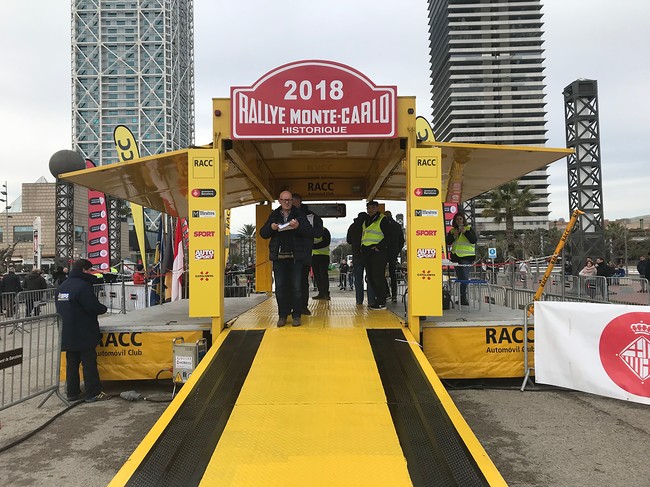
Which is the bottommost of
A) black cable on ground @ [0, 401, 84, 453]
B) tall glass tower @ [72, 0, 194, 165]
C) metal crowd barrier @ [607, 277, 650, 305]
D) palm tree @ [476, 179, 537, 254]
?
black cable on ground @ [0, 401, 84, 453]

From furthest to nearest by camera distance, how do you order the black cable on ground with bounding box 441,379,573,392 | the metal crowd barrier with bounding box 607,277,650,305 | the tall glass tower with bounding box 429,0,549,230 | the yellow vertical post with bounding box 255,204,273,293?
the tall glass tower with bounding box 429,0,549,230, the metal crowd barrier with bounding box 607,277,650,305, the yellow vertical post with bounding box 255,204,273,293, the black cable on ground with bounding box 441,379,573,392

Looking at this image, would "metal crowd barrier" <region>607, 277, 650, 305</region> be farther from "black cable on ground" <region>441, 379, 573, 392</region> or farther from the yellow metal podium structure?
"black cable on ground" <region>441, 379, 573, 392</region>

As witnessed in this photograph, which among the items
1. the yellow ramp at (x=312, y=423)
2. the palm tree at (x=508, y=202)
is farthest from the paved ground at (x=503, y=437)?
the palm tree at (x=508, y=202)

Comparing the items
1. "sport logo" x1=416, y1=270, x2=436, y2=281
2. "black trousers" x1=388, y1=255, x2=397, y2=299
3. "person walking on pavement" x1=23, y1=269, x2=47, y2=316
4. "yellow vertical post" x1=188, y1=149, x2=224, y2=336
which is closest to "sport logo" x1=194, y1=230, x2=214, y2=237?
"yellow vertical post" x1=188, y1=149, x2=224, y2=336

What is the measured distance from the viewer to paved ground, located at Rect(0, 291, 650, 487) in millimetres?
3402

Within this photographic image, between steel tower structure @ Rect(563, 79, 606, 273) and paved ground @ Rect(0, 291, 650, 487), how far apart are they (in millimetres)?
22127

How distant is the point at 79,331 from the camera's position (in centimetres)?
523

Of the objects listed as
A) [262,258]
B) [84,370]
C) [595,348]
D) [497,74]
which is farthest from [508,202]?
[497,74]

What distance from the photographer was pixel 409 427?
11.0ft

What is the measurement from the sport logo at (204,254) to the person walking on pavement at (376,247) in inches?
100.0

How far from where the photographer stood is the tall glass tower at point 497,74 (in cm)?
12000

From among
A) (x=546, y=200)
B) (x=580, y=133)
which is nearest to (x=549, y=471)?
(x=580, y=133)

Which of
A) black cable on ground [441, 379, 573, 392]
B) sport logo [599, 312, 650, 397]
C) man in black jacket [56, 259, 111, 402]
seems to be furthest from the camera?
black cable on ground [441, 379, 573, 392]

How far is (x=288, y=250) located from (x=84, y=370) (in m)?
2.75
